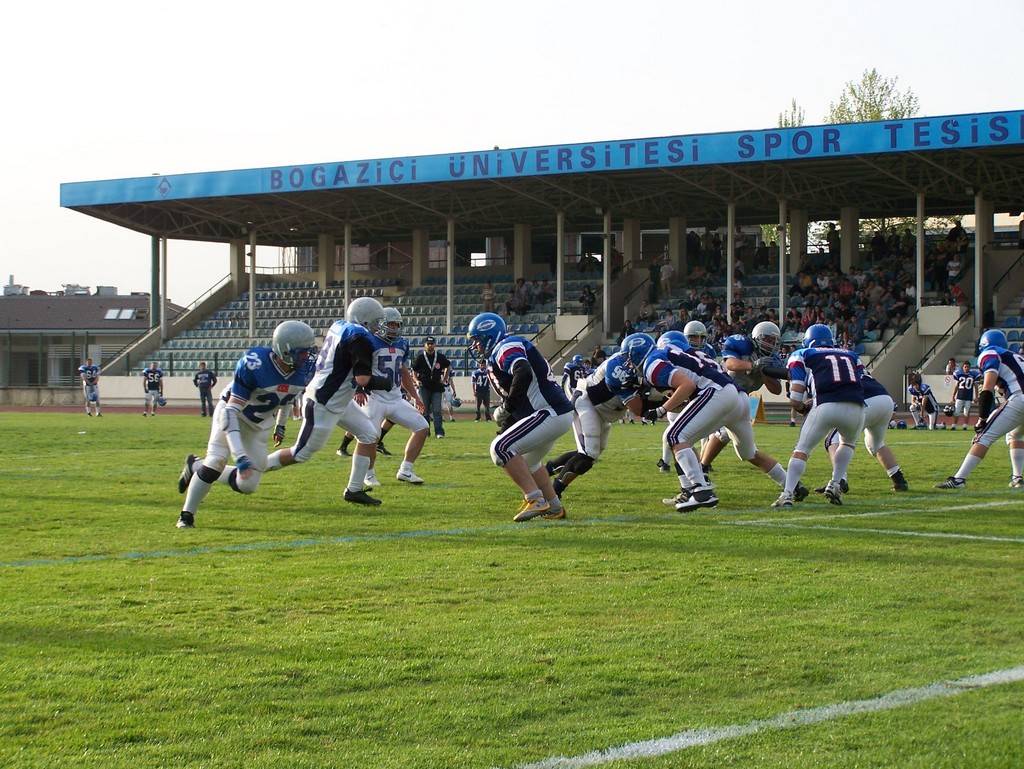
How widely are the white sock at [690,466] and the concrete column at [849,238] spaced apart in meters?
31.8

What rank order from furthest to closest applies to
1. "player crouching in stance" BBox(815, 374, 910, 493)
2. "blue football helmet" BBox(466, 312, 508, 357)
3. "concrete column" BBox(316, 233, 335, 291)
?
1. "concrete column" BBox(316, 233, 335, 291)
2. "player crouching in stance" BBox(815, 374, 910, 493)
3. "blue football helmet" BBox(466, 312, 508, 357)

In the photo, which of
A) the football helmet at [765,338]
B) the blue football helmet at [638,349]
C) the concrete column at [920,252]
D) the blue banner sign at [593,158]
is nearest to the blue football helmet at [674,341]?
the blue football helmet at [638,349]

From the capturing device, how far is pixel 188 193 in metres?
45.2

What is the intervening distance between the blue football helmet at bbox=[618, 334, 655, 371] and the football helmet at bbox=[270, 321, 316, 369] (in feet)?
10.0

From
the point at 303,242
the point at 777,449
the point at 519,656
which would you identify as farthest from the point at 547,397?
the point at 303,242

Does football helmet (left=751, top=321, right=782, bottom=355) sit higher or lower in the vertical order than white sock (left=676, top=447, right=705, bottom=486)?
higher

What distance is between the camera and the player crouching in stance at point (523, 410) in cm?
1077

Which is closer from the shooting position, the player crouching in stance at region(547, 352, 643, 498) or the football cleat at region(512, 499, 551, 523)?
the football cleat at region(512, 499, 551, 523)

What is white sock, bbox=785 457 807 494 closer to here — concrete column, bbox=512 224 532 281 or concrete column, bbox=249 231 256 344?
concrete column, bbox=512 224 532 281

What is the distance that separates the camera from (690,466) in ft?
37.8

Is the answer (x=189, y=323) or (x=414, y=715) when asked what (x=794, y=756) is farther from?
(x=189, y=323)

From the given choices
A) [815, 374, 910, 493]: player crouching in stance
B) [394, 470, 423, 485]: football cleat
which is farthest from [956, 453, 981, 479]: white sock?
[394, 470, 423, 485]: football cleat

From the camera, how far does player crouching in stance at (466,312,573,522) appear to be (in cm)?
1077

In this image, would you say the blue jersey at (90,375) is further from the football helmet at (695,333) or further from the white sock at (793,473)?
the white sock at (793,473)
